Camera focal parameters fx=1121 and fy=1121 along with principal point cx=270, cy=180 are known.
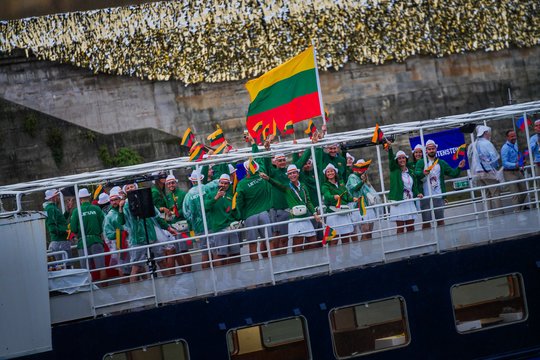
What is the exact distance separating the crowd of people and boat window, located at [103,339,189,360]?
0.98 m

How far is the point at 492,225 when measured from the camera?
14859 mm

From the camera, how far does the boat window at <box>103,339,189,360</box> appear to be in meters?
13.4

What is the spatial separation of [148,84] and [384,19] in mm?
6289

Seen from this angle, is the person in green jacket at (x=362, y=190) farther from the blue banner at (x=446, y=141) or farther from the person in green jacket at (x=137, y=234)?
the blue banner at (x=446, y=141)

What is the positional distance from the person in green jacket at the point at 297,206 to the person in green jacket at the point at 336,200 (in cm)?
27

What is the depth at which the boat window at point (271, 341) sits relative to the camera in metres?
13.7

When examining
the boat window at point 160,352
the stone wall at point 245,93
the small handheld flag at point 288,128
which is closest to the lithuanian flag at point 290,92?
the small handheld flag at point 288,128

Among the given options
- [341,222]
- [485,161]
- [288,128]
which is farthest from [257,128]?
[485,161]

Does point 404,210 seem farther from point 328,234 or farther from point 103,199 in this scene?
point 103,199

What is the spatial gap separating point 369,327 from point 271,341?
1.25m

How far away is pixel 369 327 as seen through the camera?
1396 centimetres

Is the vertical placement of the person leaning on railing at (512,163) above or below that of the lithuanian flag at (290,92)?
below

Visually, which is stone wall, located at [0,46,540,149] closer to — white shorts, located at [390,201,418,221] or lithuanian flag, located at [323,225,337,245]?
white shorts, located at [390,201,418,221]

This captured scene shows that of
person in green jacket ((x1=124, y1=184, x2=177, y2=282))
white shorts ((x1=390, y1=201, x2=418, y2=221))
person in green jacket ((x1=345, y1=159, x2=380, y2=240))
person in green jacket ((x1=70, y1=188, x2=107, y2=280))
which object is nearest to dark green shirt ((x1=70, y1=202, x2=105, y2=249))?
person in green jacket ((x1=70, y1=188, x2=107, y2=280))
